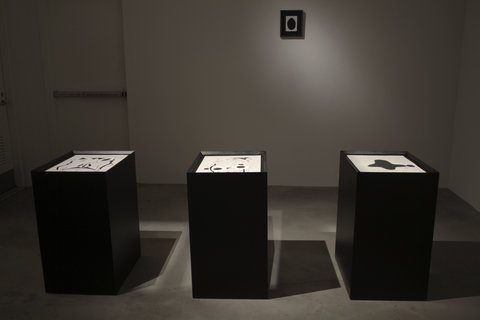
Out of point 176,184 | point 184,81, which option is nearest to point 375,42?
point 184,81

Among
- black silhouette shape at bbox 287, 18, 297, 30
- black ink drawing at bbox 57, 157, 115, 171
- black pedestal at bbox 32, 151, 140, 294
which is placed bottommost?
black pedestal at bbox 32, 151, 140, 294

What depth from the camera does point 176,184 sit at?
5137mm

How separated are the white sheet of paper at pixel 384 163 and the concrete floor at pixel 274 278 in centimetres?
77

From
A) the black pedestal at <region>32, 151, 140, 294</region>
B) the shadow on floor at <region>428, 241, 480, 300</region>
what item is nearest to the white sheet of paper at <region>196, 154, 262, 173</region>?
the black pedestal at <region>32, 151, 140, 294</region>

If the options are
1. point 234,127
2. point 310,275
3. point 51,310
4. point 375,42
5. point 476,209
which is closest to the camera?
point 51,310

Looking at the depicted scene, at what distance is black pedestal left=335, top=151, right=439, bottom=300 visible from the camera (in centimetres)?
259

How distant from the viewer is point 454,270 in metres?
3.13

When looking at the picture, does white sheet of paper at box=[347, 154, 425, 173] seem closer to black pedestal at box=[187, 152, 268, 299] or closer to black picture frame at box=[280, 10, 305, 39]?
black pedestal at box=[187, 152, 268, 299]

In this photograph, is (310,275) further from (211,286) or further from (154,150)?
(154,150)

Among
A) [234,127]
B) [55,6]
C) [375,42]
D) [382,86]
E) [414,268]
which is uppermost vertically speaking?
[55,6]

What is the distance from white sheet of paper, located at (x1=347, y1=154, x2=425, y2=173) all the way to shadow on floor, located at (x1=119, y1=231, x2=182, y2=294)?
1503mm

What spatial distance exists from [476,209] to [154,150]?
10.7ft

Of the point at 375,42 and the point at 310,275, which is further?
the point at 375,42

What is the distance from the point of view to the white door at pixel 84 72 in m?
4.93
